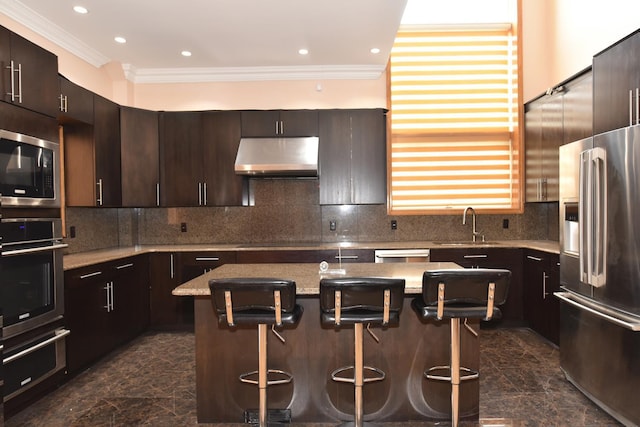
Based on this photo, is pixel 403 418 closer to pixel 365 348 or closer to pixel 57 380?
pixel 365 348

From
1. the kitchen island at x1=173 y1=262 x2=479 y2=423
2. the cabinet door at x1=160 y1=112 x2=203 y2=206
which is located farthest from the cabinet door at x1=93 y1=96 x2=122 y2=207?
the kitchen island at x1=173 y1=262 x2=479 y2=423

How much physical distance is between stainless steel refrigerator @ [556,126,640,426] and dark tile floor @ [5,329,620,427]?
237 millimetres

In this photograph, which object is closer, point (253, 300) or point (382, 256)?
point (253, 300)

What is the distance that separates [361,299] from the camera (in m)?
2.06

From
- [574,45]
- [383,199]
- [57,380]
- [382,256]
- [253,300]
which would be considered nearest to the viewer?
[253,300]

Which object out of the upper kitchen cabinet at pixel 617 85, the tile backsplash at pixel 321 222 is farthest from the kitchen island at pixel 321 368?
the tile backsplash at pixel 321 222

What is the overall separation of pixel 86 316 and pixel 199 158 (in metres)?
2.12

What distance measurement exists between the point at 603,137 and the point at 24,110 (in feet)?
12.5

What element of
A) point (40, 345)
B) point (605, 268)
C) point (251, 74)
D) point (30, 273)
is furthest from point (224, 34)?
point (605, 268)

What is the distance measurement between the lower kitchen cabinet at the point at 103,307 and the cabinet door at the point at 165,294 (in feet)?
0.27

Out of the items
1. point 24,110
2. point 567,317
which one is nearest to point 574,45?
point 567,317

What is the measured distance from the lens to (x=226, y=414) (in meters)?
2.60

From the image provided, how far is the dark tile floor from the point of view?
265cm

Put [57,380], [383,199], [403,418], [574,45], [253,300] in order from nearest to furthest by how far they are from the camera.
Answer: [253,300], [403,418], [57,380], [574,45], [383,199]
